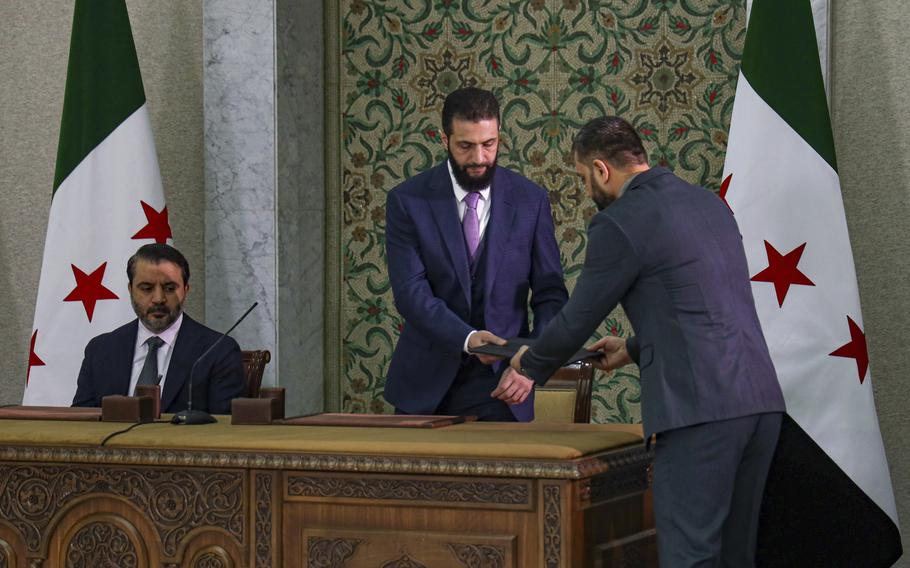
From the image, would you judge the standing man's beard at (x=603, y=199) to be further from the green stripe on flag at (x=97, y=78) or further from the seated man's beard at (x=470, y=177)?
the green stripe on flag at (x=97, y=78)

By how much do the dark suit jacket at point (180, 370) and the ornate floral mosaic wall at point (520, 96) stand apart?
5.87 feet

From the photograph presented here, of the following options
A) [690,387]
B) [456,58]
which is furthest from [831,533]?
[456,58]

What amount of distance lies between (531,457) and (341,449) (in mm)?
502

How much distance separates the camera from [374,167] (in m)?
6.11

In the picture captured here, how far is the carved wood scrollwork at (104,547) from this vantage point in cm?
344

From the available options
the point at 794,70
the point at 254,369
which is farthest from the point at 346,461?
the point at 794,70

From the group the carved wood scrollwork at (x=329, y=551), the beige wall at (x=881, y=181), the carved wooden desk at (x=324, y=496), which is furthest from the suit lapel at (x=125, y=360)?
the beige wall at (x=881, y=181)

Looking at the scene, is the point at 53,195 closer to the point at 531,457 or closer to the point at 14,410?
the point at 14,410

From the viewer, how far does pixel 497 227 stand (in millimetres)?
4051

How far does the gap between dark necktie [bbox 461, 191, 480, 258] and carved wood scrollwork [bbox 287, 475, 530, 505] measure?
1072 mm

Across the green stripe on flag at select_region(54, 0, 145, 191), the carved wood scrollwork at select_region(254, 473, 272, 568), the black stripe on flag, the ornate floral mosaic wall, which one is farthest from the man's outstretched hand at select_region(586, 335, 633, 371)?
the green stripe on flag at select_region(54, 0, 145, 191)

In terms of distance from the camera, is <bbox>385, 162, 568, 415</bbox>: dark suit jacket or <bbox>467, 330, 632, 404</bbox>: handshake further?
<bbox>385, 162, 568, 415</bbox>: dark suit jacket

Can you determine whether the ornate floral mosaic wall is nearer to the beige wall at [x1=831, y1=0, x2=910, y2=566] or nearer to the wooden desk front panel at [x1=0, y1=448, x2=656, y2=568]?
the beige wall at [x1=831, y1=0, x2=910, y2=566]

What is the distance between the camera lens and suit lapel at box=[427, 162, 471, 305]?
4.04 m
